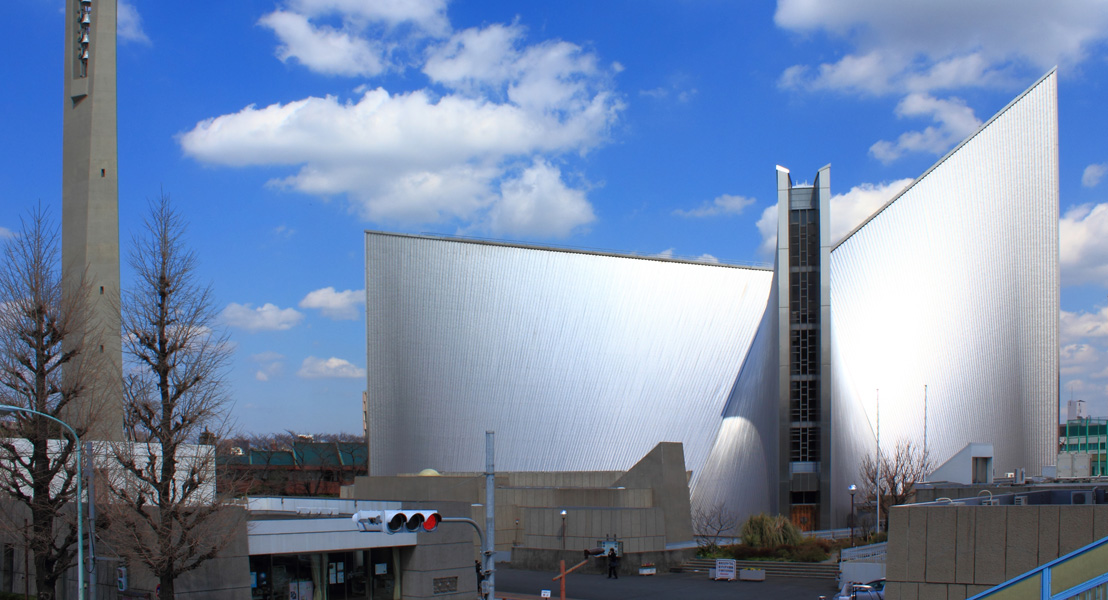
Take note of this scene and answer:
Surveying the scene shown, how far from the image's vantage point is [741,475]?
34469 millimetres

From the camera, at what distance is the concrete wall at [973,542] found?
8.63 meters

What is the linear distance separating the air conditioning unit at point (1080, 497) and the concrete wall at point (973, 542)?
10.7 ft

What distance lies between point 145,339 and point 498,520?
651 inches

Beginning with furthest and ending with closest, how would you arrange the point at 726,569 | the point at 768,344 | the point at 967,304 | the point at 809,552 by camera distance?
the point at 967,304 → the point at 768,344 → the point at 809,552 → the point at 726,569

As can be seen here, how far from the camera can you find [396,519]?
9.52 metres

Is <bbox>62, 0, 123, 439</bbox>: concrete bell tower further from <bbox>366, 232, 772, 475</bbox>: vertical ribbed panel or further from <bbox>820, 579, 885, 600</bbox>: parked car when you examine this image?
<bbox>820, 579, 885, 600</bbox>: parked car

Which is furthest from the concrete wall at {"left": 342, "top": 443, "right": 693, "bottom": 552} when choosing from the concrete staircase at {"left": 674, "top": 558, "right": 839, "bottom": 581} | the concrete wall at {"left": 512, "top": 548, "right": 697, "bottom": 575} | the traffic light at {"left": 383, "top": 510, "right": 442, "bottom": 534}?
the traffic light at {"left": 383, "top": 510, "right": 442, "bottom": 534}

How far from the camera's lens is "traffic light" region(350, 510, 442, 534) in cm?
953

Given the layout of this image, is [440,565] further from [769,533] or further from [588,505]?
[769,533]

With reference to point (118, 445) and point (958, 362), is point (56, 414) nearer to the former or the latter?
point (118, 445)

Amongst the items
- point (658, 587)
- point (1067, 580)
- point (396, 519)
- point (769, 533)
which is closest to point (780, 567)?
point (769, 533)

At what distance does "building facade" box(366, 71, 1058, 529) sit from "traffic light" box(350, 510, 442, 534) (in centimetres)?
2545

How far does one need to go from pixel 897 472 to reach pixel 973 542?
2677 centimetres

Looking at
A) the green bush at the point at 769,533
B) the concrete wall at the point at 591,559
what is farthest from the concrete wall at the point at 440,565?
the green bush at the point at 769,533
